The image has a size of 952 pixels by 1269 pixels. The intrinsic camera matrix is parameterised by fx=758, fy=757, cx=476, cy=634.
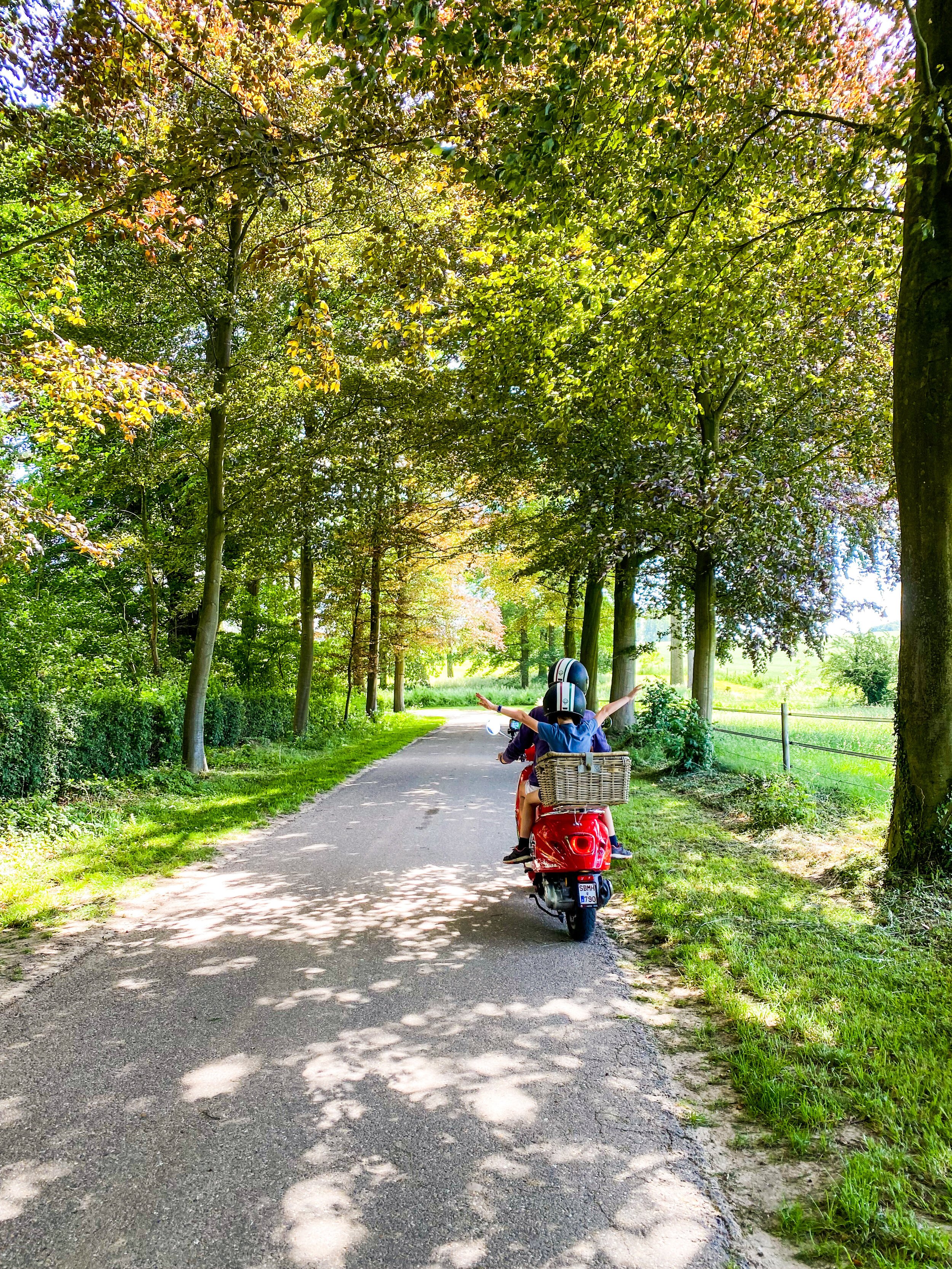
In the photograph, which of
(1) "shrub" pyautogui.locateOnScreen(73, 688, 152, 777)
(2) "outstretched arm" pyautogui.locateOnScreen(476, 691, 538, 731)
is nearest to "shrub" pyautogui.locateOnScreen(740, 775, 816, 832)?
(2) "outstretched arm" pyautogui.locateOnScreen(476, 691, 538, 731)

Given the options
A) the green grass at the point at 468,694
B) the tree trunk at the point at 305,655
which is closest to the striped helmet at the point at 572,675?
the tree trunk at the point at 305,655

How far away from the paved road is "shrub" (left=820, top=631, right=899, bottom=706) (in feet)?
67.5

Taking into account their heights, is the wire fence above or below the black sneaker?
above

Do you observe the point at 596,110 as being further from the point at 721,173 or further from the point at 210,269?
the point at 210,269

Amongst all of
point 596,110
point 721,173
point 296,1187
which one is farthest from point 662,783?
point 296,1187

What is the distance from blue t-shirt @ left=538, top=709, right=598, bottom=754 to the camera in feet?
18.6

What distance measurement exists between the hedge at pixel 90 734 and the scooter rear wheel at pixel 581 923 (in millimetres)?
6658

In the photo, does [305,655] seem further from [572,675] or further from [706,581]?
[572,675]

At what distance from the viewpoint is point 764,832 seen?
8.61 metres

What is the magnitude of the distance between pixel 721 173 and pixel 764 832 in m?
6.83

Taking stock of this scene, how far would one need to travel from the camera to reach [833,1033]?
388 cm

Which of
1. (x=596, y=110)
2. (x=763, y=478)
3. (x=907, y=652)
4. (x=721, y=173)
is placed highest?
(x=721, y=173)

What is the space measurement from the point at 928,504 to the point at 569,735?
11.4ft

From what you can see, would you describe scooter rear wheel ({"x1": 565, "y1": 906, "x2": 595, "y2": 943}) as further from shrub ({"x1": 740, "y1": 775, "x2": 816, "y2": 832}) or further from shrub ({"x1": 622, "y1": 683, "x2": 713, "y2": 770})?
shrub ({"x1": 622, "y1": 683, "x2": 713, "y2": 770})
